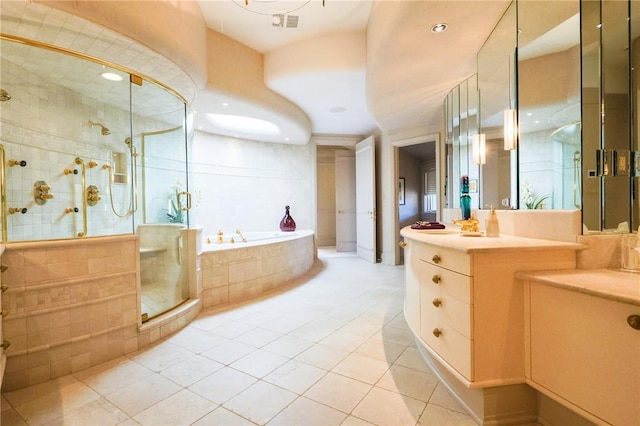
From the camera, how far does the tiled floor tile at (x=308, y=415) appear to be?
1.42 metres

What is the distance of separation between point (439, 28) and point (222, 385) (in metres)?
2.86

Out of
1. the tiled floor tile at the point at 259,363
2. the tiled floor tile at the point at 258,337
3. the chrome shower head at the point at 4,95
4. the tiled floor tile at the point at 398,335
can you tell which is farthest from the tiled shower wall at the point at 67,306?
the tiled floor tile at the point at 398,335

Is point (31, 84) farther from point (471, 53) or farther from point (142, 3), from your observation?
point (471, 53)

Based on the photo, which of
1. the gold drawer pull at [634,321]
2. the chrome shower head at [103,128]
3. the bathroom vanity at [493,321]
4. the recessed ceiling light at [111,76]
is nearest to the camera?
the gold drawer pull at [634,321]

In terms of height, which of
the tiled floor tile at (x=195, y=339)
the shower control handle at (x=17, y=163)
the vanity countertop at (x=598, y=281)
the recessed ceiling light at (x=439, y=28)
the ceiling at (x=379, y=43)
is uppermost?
the ceiling at (x=379, y=43)

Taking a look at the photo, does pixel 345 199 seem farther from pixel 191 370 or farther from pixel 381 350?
pixel 191 370

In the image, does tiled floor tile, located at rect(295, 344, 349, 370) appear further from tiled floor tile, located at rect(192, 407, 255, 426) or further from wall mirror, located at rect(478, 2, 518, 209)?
wall mirror, located at rect(478, 2, 518, 209)

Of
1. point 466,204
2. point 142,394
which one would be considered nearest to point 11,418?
point 142,394

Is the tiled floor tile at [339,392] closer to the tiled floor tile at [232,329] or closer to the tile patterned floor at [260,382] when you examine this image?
the tile patterned floor at [260,382]

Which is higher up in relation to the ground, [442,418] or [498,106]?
[498,106]

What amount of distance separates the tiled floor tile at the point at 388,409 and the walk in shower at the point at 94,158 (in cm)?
189

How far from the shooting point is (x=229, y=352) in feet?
7.07

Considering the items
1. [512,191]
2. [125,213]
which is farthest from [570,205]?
[125,213]

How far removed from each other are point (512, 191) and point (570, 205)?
46cm
